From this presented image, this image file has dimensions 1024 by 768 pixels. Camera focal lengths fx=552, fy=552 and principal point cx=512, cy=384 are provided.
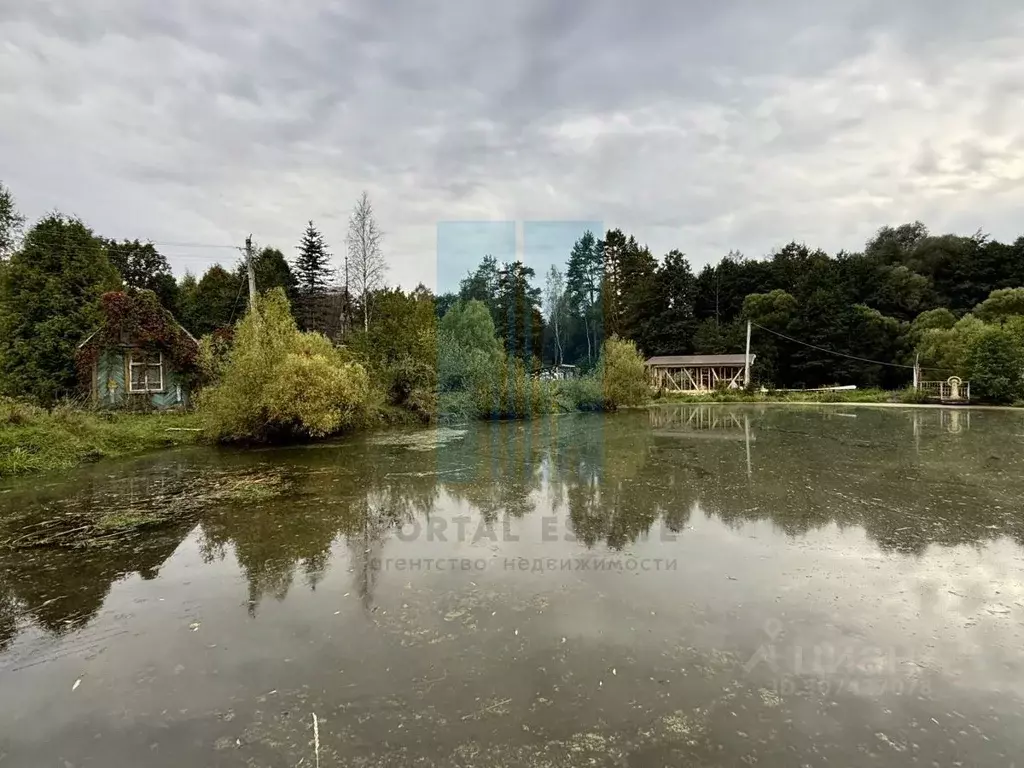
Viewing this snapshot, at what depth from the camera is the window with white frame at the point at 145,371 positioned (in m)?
18.5

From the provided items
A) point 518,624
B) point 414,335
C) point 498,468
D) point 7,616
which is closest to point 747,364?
point 414,335

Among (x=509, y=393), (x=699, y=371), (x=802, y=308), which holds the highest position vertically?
(x=802, y=308)

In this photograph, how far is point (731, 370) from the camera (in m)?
37.2

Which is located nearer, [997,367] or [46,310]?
[46,310]

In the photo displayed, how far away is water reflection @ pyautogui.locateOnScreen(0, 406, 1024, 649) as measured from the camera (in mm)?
5801

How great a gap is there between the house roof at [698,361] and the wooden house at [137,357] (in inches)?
1043

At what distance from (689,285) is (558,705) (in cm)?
4842

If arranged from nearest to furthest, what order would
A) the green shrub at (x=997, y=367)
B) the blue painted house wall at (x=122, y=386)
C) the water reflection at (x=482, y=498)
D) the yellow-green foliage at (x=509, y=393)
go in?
the water reflection at (x=482, y=498)
the blue painted house wall at (x=122, y=386)
the yellow-green foliage at (x=509, y=393)
the green shrub at (x=997, y=367)

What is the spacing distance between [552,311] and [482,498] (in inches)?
1428

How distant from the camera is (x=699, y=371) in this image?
3806cm

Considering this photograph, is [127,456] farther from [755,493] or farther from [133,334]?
[755,493]

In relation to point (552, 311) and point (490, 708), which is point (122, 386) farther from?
point (552, 311)

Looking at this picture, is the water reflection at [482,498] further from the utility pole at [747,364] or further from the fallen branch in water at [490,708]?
the utility pole at [747,364]

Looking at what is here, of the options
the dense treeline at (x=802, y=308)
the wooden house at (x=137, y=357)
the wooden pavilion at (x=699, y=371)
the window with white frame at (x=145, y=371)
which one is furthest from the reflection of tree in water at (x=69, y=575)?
the wooden pavilion at (x=699, y=371)
